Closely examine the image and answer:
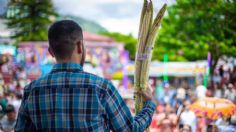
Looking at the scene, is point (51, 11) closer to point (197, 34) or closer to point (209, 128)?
point (197, 34)

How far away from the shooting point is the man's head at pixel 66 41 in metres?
2.46

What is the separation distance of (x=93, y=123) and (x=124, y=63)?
1266 inches

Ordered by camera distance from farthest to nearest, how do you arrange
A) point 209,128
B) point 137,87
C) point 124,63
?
point 124,63
point 209,128
point 137,87

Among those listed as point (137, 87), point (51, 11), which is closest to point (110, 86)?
point (137, 87)

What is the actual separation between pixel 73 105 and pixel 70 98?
0.11ft

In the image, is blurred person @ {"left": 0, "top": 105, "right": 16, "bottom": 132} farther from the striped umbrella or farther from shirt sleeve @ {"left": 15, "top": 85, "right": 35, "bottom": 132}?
shirt sleeve @ {"left": 15, "top": 85, "right": 35, "bottom": 132}

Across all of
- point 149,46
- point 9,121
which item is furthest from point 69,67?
point 9,121

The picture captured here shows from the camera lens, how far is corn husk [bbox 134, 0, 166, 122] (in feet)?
10.3

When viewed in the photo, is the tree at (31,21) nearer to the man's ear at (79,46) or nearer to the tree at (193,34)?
the tree at (193,34)

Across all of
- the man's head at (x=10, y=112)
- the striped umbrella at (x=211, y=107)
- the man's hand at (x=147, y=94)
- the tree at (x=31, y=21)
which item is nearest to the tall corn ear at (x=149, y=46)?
the man's hand at (x=147, y=94)

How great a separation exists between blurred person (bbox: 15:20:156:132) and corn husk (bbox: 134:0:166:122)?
65cm

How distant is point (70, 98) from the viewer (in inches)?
95.9

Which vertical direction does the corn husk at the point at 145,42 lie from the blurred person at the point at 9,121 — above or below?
above

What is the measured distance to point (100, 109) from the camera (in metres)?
2.41
